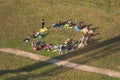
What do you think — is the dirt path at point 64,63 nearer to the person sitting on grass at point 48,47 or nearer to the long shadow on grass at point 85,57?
the long shadow on grass at point 85,57

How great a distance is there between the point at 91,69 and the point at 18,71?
9021 millimetres

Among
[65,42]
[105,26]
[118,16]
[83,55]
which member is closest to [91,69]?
[83,55]

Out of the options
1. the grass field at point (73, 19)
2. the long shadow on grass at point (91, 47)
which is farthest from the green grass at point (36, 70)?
the long shadow on grass at point (91, 47)

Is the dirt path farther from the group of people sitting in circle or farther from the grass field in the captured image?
the group of people sitting in circle

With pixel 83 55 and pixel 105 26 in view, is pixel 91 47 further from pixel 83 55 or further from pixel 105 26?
pixel 105 26

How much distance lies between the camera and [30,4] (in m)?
61.7

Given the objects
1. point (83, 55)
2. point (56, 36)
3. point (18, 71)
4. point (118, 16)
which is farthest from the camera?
point (118, 16)

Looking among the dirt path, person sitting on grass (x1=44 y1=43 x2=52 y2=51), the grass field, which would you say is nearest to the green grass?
the dirt path

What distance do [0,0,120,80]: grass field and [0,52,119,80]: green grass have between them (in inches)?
91.8

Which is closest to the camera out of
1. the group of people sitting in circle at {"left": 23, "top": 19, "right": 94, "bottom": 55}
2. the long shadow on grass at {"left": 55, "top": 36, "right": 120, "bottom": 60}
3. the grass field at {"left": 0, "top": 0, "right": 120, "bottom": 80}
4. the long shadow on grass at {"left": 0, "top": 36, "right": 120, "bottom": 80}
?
the long shadow on grass at {"left": 0, "top": 36, "right": 120, "bottom": 80}

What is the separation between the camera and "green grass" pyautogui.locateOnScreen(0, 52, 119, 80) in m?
41.0

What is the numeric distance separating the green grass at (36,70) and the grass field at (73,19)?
2331 millimetres

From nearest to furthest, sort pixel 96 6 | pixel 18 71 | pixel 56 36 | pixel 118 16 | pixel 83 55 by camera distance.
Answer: pixel 18 71, pixel 83 55, pixel 56 36, pixel 118 16, pixel 96 6

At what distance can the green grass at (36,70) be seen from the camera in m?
41.0
